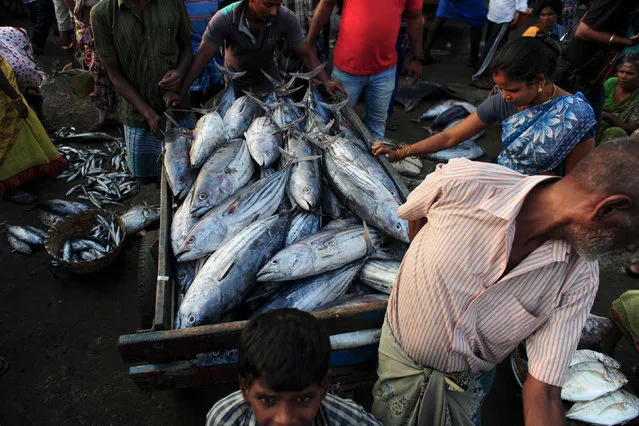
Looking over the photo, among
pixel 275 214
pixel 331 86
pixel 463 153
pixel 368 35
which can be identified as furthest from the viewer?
pixel 463 153

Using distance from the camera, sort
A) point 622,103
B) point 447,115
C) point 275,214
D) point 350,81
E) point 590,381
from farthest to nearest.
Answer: point 447,115
point 622,103
point 350,81
point 590,381
point 275,214

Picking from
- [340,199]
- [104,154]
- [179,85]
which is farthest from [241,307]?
[104,154]

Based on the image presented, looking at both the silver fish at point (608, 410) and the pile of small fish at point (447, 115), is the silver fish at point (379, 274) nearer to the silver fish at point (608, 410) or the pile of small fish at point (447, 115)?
the silver fish at point (608, 410)

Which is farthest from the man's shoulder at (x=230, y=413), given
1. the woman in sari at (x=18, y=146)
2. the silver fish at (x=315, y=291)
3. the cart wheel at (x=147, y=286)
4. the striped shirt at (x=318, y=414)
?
the woman in sari at (x=18, y=146)

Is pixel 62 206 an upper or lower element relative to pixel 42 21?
lower

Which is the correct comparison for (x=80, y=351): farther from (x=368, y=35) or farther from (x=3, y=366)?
(x=368, y=35)

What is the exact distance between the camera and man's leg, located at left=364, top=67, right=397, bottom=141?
4633 millimetres

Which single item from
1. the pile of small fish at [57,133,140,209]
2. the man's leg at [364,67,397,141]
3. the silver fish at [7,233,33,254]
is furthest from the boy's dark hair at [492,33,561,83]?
the silver fish at [7,233,33,254]

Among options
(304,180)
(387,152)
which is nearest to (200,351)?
(304,180)

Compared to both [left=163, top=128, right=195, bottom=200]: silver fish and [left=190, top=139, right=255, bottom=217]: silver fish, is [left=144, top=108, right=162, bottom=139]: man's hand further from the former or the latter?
[left=190, top=139, right=255, bottom=217]: silver fish

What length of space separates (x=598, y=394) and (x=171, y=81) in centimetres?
404

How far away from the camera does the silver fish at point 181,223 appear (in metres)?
2.61

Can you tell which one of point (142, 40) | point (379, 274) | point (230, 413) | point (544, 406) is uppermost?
point (142, 40)

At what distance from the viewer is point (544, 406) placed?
1.51m
